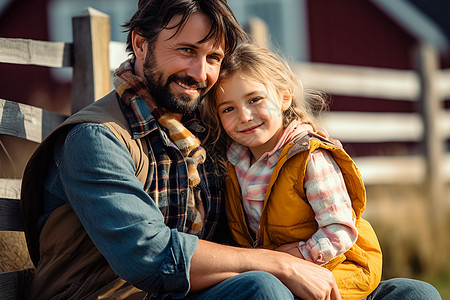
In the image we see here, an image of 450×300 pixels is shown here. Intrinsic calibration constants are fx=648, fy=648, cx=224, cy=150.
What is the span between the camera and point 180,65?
285cm

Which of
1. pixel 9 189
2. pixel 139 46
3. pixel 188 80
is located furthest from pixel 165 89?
pixel 9 189

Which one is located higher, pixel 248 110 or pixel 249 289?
pixel 248 110

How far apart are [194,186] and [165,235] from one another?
1.55 ft

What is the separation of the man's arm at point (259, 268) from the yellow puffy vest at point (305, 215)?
0.19 m

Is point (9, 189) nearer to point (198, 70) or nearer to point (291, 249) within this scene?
point (198, 70)

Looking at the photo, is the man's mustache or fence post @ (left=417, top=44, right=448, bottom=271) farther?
fence post @ (left=417, top=44, right=448, bottom=271)

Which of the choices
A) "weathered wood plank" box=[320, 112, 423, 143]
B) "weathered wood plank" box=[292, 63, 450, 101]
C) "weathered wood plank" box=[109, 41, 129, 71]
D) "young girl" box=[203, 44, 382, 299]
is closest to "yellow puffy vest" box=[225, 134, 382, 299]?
"young girl" box=[203, 44, 382, 299]

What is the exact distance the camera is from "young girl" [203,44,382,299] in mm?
2697

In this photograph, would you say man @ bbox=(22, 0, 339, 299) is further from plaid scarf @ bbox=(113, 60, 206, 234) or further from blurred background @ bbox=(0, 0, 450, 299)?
blurred background @ bbox=(0, 0, 450, 299)

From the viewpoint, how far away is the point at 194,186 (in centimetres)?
285

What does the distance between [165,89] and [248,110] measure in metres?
0.39

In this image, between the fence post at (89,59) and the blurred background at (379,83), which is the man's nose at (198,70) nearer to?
the fence post at (89,59)

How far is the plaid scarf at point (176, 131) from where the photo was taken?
9.19 ft

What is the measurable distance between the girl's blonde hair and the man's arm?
2.18 feet
